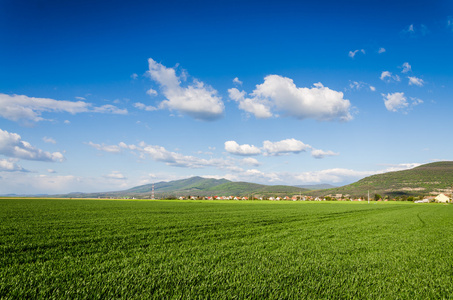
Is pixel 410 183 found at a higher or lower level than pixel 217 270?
lower

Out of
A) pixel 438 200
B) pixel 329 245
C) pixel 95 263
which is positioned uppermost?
pixel 95 263

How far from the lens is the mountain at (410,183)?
149 metres

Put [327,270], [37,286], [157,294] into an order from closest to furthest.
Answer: [157,294], [37,286], [327,270]

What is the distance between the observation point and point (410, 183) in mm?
162000

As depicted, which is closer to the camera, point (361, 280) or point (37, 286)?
point (37, 286)

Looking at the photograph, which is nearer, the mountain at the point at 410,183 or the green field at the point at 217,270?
the green field at the point at 217,270

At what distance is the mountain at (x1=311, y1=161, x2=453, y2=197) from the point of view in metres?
149

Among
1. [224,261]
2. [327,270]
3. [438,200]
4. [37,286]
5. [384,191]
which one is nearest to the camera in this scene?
[37,286]

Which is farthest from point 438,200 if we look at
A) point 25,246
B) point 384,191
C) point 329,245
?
point 25,246

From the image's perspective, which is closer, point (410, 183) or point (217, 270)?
point (217, 270)

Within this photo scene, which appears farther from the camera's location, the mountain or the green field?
the mountain

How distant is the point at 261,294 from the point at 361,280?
2318mm

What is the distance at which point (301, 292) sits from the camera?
14.1 feet

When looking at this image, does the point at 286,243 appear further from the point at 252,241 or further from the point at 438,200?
the point at 438,200
